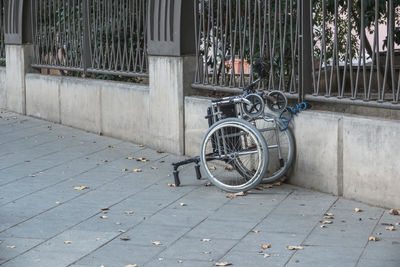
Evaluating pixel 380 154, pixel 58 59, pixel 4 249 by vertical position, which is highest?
pixel 58 59

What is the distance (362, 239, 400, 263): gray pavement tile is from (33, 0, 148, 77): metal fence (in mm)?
4866

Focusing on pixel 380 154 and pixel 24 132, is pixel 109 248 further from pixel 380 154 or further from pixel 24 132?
pixel 24 132

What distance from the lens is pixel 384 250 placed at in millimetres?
5449

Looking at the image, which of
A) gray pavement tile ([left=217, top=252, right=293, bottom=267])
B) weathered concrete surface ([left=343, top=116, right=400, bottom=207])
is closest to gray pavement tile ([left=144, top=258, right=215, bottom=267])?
gray pavement tile ([left=217, top=252, right=293, bottom=267])

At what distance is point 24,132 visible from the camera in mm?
11156

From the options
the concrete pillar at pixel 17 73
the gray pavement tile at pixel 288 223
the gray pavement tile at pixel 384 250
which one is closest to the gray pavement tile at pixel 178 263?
the gray pavement tile at pixel 288 223

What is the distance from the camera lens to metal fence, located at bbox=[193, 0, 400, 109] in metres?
6.96

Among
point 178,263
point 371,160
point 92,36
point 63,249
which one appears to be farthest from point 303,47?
point 92,36

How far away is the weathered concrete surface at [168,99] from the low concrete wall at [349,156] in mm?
1961

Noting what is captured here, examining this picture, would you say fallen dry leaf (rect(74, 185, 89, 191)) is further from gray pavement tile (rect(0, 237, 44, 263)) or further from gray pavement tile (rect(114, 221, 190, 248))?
gray pavement tile (rect(0, 237, 44, 263))

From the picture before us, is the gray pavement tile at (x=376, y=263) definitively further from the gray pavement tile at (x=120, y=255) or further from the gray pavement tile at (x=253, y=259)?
the gray pavement tile at (x=120, y=255)

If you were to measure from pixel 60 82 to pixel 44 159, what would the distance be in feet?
8.62

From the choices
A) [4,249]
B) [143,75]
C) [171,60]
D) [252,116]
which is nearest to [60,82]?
[143,75]

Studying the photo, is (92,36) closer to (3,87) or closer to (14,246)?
(3,87)
